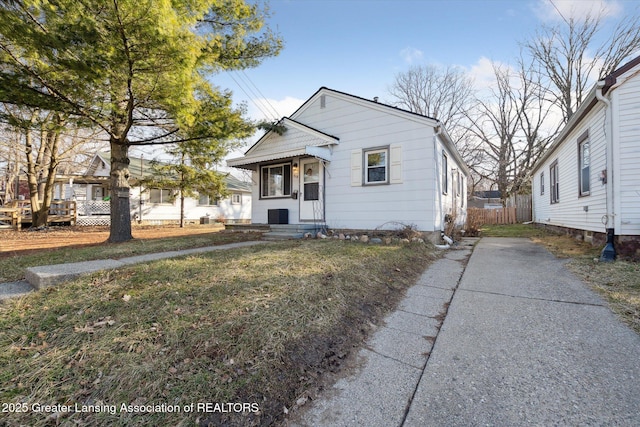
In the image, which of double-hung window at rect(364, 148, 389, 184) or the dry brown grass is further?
double-hung window at rect(364, 148, 389, 184)

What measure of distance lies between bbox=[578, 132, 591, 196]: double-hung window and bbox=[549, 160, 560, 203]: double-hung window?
3365mm

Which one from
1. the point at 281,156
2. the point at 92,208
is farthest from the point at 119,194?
the point at 92,208

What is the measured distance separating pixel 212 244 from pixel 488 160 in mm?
→ 26844

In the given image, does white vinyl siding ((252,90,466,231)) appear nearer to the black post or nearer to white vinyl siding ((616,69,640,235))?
the black post

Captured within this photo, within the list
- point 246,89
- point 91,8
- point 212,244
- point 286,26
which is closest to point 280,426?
point 212,244

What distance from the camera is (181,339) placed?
236 centimetres

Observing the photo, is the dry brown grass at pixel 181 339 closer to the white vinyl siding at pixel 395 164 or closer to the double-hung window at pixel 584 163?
the white vinyl siding at pixel 395 164

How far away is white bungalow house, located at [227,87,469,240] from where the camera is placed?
311 inches

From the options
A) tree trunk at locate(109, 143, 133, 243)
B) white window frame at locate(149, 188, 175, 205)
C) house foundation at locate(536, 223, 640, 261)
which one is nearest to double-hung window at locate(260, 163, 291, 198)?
tree trunk at locate(109, 143, 133, 243)

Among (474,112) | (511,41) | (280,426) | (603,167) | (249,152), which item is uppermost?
(511,41)

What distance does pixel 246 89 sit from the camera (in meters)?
13.6

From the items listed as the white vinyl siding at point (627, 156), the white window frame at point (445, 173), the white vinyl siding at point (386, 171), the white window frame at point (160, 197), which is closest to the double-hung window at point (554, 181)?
the white window frame at point (445, 173)

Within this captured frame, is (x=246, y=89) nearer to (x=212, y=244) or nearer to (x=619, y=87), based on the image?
(x=212, y=244)

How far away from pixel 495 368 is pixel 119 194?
9088 millimetres
